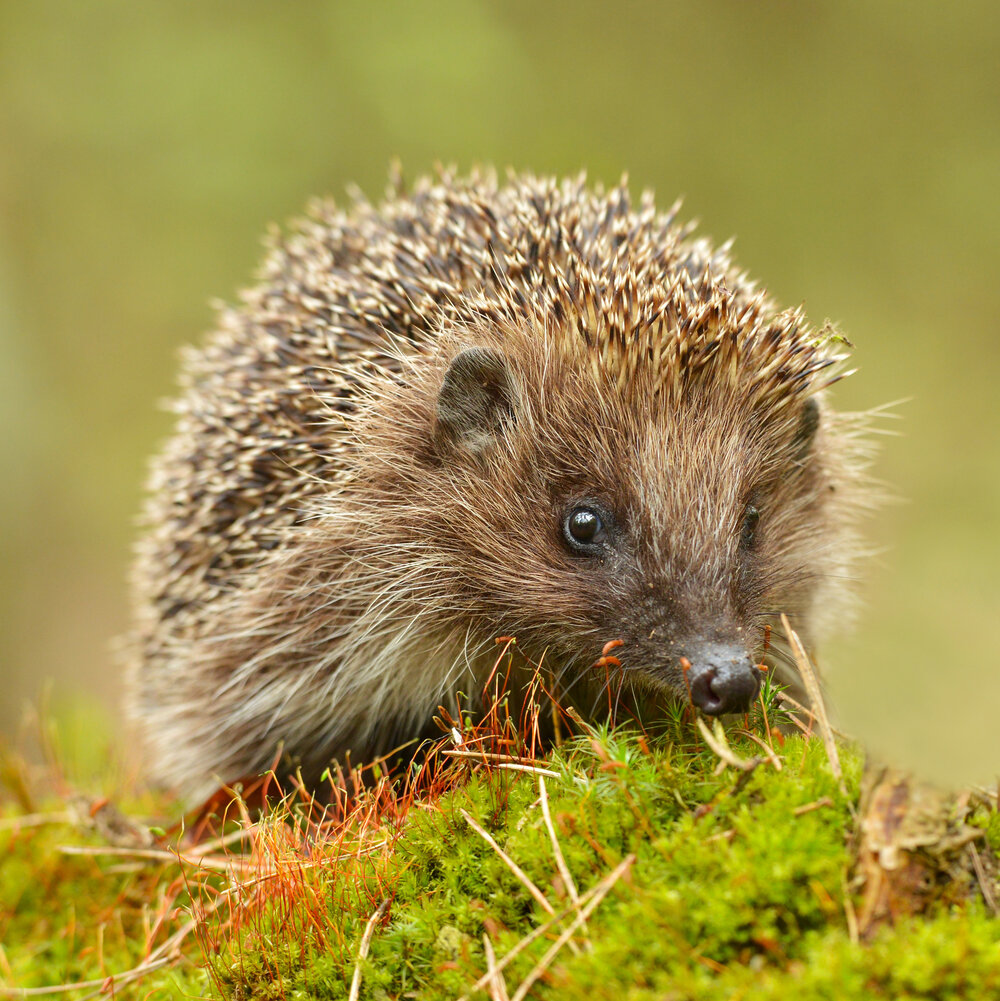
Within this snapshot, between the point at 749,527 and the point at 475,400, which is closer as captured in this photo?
the point at 749,527

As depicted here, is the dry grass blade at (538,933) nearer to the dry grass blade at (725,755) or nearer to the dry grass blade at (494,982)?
the dry grass blade at (494,982)

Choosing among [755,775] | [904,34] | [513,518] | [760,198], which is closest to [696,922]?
[755,775]

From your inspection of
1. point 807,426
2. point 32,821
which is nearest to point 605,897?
point 807,426

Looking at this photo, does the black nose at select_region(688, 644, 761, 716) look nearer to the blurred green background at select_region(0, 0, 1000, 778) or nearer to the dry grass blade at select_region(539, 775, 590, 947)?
the dry grass blade at select_region(539, 775, 590, 947)

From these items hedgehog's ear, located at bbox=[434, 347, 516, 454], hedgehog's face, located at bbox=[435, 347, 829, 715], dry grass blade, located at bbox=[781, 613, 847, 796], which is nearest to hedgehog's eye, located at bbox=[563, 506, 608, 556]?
hedgehog's face, located at bbox=[435, 347, 829, 715]

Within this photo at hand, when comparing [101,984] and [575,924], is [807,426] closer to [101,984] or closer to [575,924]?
[575,924]

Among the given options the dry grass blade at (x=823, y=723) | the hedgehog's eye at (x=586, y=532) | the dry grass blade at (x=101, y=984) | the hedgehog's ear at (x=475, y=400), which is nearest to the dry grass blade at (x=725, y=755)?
the dry grass blade at (x=823, y=723)
